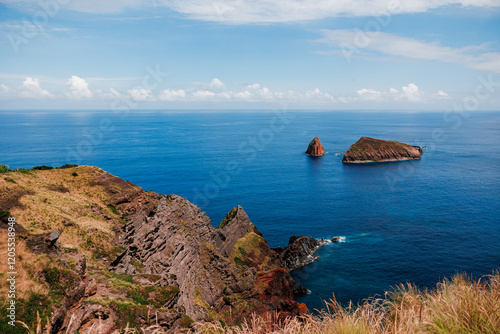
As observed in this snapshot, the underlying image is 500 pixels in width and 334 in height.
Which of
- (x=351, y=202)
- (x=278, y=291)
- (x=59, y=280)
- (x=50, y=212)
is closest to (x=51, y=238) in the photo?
(x=59, y=280)

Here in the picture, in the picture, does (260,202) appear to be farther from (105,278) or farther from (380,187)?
(105,278)

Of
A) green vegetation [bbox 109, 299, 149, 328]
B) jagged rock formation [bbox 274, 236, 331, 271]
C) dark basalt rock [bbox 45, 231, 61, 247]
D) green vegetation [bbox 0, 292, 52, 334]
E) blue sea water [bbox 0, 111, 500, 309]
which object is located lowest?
jagged rock formation [bbox 274, 236, 331, 271]

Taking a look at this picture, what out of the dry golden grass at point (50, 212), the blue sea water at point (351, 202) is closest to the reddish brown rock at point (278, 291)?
the blue sea water at point (351, 202)

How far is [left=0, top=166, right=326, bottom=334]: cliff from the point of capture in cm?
2577

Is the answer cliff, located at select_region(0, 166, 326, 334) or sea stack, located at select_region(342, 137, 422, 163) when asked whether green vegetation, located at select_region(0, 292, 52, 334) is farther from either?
sea stack, located at select_region(342, 137, 422, 163)

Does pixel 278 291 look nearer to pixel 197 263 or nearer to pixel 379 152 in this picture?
pixel 197 263

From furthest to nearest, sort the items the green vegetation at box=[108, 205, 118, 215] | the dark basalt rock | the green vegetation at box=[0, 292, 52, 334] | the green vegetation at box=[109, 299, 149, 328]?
1. the green vegetation at box=[108, 205, 118, 215]
2. the dark basalt rock
3. the green vegetation at box=[109, 299, 149, 328]
4. the green vegetation at box=[0, 292, 52, 334]

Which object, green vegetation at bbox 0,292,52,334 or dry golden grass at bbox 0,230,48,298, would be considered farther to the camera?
dry golden grass at bbox 0,230,48,298

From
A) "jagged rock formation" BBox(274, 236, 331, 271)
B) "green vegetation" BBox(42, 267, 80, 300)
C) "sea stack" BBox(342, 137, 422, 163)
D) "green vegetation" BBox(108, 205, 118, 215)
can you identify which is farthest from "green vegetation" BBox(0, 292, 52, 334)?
"sea stack" BBox(342, 137, 422, 163)

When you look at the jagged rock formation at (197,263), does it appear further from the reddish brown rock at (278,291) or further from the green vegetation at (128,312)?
the green vegetation at (128,312)

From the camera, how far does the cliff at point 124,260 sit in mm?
25766

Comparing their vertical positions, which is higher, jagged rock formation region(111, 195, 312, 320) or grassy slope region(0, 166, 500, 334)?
grassy slope region(0, 166, 500, 334)

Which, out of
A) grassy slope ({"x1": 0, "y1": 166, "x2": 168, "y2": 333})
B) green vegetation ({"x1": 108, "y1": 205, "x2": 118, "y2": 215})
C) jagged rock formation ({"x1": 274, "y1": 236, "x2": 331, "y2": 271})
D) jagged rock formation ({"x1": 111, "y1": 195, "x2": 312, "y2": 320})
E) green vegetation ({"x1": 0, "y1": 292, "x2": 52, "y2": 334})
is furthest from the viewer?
jagged rock formation ({"x1": 274, "y1": 236, "x2": 331, "y2": 271})

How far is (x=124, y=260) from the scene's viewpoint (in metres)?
40.9
